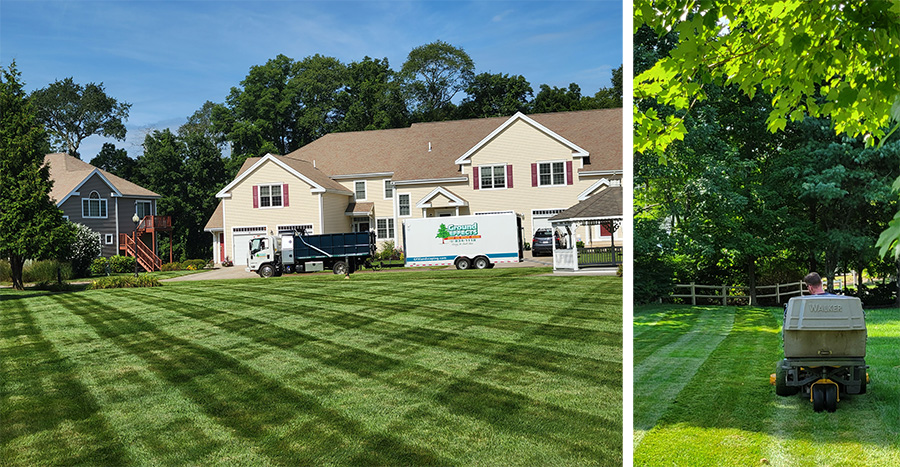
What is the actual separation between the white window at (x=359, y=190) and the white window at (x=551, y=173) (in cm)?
217

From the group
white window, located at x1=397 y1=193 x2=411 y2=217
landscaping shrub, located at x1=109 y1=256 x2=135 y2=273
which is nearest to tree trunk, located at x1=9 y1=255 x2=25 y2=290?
landscaping shrub, located at x1=109 y1=256 x2=135 y2=273

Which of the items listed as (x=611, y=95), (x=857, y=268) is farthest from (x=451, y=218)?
(x=857, y=268)

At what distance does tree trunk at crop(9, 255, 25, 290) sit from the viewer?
5.57 m

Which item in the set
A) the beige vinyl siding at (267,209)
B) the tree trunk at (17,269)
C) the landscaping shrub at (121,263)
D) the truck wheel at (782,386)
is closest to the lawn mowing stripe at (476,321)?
the beige vinyl siding at (267,209)

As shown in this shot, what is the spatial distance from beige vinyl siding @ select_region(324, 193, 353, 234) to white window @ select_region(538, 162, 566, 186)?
2237mm

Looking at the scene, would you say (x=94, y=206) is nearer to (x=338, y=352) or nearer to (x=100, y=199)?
(x=100, y=199)

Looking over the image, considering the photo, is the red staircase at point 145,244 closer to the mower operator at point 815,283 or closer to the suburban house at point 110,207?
the suburban house at point 110,207

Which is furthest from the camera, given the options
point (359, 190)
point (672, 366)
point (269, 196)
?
point (269, 196)

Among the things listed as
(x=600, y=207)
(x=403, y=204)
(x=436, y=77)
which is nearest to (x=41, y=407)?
(x=403, y=204)

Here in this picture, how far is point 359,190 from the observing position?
7406 mm

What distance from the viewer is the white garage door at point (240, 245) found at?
636 centimetres

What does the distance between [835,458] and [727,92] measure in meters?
2.22

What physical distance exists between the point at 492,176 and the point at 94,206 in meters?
4.27

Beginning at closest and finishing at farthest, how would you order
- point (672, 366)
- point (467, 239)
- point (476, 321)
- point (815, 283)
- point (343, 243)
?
1. point (815, 283)
2. point (672, 366)
3. point (467, 239)
4. point (476, 321)
5. point (343, 243)
